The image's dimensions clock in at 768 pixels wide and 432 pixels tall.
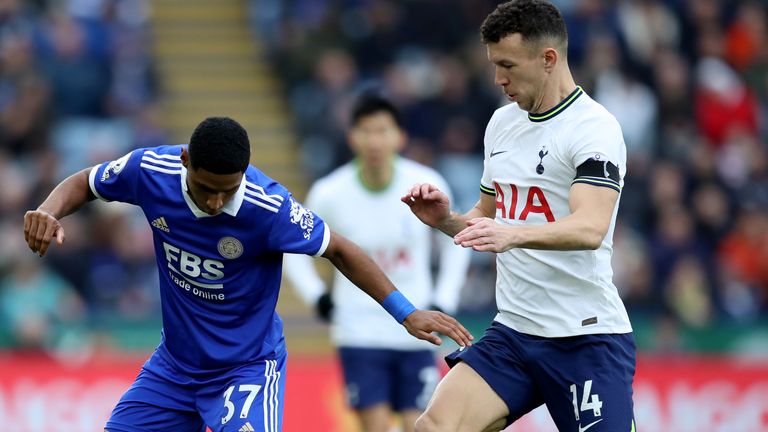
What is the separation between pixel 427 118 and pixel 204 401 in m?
9.81

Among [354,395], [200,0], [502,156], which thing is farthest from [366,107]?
[200,0]

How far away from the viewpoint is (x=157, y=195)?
666 centimetres

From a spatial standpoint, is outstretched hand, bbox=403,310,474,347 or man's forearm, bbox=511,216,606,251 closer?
man's forearm, bbox=511,216,606,251

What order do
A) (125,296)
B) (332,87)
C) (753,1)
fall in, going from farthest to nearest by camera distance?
(753,1) < (332,87) < (125,296)

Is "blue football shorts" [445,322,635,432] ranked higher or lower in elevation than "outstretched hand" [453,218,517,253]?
lower

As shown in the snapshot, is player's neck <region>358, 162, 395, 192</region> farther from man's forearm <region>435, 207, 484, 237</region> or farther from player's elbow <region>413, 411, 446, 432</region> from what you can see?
player's elbow <region>413, 411, 446, 432</region>

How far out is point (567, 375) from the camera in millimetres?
6488

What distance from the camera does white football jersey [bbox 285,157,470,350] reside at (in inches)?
369

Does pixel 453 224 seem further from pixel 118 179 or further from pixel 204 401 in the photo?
pixel 118 179

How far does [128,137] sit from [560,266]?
9.56 m

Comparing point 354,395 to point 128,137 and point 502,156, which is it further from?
point 128,137

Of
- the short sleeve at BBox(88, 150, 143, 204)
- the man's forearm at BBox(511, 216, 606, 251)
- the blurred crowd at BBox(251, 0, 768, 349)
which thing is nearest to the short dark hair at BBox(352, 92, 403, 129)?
the short sleeve at BBox(88, 150, 143, 204)

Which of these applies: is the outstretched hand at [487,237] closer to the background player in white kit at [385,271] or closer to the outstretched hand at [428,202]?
the outstretched hand at [428,202]

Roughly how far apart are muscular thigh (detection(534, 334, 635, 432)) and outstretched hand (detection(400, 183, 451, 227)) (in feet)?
3.01
